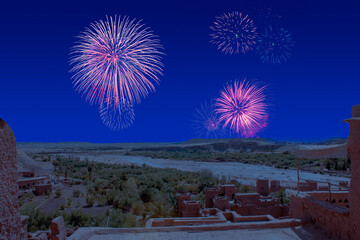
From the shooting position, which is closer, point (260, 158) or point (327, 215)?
point (327, 215)

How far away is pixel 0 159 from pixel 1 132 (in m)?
0.37

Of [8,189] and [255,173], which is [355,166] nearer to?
[8,189]

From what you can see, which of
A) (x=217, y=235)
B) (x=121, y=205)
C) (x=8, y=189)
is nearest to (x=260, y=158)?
(x=121, y=205)

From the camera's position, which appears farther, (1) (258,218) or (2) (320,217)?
(1) (258,218)

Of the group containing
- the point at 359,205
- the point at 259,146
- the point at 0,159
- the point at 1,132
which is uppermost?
the point at 259,146

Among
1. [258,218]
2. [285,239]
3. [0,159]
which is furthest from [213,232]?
[0,159]

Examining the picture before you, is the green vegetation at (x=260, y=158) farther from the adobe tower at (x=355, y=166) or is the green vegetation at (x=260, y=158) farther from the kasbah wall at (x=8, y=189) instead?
the kasbah wall at (x=8, y=189)

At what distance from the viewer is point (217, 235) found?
8.02 meters

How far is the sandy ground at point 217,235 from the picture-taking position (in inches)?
305

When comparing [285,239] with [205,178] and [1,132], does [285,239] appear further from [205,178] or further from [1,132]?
[205,178]

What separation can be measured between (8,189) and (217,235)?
228 inches

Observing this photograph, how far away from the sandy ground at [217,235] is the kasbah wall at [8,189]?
13.2ft

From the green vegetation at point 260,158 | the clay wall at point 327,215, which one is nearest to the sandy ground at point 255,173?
the green vegetation at point 260,158

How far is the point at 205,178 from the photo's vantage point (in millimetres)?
33281
